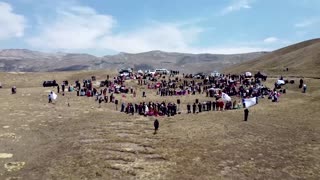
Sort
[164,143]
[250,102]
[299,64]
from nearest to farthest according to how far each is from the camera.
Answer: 1. [164,143]
2. [250,102]
3. [299,64]

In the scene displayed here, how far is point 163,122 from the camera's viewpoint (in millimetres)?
52906

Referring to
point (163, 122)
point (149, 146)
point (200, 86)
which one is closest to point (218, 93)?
point (200, 86)

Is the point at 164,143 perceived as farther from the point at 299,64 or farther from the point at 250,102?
the point at 299,64

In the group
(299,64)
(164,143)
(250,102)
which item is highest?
(299,64)

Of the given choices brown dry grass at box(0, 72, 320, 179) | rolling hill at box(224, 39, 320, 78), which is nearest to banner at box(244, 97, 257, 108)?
brown dry grass at box(0, 72, 320, 179)

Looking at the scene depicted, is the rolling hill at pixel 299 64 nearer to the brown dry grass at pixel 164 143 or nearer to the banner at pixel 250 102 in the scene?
the banner at pixel 250 102

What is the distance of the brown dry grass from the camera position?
3238cm

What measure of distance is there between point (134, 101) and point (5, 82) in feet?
149

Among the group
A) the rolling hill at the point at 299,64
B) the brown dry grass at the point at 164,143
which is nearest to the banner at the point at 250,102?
the brown dry grass at the point at 164,143

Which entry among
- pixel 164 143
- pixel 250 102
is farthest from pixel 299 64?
pixel 164 143

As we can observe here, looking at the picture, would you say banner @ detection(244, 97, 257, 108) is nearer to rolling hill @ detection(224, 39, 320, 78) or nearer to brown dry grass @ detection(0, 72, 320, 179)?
brown dry grass @ detection(0, 72, 320, 179)

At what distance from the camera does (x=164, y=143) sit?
40.5m

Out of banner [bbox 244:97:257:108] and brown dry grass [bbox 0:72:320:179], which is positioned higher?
banner [bbox 244:97:257:108]

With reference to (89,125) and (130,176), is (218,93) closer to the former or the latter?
(89,125)
